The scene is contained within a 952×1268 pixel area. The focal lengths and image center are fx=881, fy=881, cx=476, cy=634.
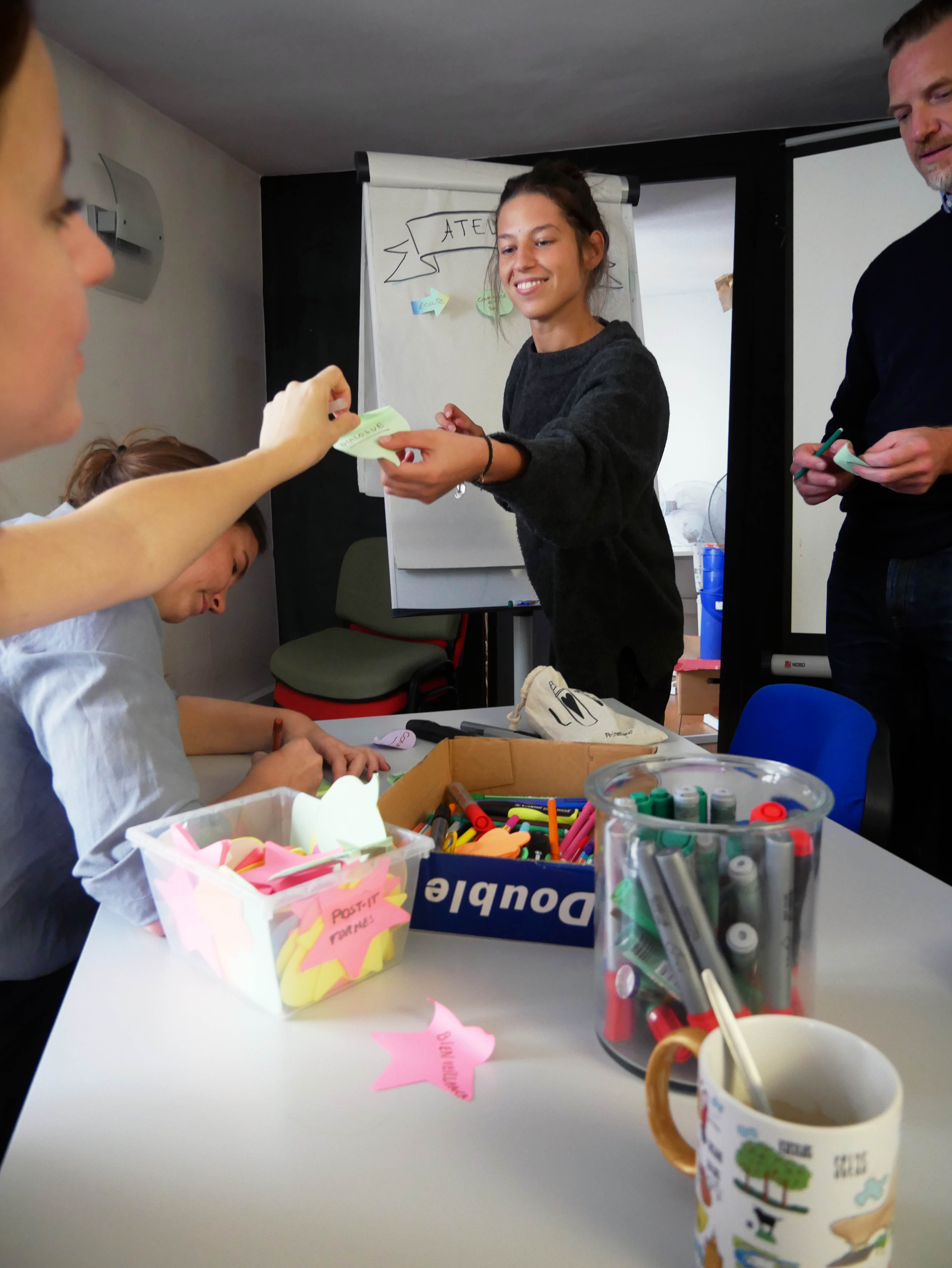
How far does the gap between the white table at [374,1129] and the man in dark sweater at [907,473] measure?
108 cm

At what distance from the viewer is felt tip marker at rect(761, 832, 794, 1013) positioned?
1.71 feet

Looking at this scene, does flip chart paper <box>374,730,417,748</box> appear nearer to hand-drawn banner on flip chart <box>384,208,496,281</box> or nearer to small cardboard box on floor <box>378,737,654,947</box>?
Answer: small cardboard box on floor <box>378,737,654,947</box>

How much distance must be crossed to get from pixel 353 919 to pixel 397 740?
0.63 meters

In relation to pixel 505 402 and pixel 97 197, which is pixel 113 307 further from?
pixel 505 402

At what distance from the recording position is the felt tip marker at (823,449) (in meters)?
1.68

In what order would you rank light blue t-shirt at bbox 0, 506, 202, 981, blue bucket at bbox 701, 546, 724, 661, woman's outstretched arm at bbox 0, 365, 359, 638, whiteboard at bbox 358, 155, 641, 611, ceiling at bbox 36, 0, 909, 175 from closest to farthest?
woman's outstretched arm at bbox 0, 365, 359, 638
light blue t-shirt at bbox 0, 506, 202, 981
ceiling at bbox 36, 0, 909, 175
whiteboard at bbox 358, 155, 641, 611
blue bucket at bbox 701, 546, 724, 661

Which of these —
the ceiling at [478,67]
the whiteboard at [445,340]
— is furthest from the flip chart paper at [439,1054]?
the ceiling at [478,67]

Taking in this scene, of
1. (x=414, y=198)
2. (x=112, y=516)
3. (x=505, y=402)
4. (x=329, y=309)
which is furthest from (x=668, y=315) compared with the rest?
(x=112, y=516)

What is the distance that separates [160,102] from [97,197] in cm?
55

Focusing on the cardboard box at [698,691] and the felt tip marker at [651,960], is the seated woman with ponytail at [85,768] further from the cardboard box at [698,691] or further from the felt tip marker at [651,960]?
the cardboard box at [698,691]

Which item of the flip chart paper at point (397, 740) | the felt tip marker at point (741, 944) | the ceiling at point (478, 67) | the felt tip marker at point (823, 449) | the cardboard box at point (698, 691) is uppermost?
the ceiling at point (478, 67)

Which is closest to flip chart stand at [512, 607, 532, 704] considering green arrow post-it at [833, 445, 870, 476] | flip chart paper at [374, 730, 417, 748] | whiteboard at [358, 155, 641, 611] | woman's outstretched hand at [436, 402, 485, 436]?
whiteboard at [358, 155, 641, 611]

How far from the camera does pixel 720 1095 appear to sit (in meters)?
0.38

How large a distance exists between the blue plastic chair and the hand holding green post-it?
0.66m
